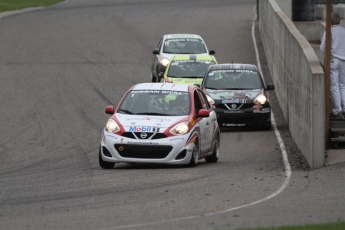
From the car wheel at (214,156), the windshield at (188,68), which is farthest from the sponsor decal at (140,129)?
the windshield at (188,68)

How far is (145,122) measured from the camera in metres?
16.8

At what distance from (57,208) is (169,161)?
14.3ft

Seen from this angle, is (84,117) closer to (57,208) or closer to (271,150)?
(271,150)

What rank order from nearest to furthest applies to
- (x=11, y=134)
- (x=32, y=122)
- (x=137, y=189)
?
(x=137, y=189)
(x=11, y=134)
(x=32, y=122)

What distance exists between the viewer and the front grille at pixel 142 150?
16.4 metres

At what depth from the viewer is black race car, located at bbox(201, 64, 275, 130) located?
2391 centimetres

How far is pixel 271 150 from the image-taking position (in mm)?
20172

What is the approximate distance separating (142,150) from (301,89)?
4.44 meters

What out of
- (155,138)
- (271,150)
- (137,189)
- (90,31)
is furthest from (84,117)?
(90,31)

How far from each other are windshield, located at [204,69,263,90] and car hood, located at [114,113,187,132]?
792 centimetres

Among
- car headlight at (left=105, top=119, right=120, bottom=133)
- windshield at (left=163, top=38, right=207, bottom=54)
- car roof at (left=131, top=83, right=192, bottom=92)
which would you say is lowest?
windshield at (left=163, top=38, right=207, bottom=54)

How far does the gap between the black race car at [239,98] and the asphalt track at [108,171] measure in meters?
0.38

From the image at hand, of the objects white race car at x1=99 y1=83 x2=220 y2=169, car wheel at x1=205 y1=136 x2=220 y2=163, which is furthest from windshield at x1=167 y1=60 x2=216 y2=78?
white race car at x1=99 y1=83 x2=220 y2=169

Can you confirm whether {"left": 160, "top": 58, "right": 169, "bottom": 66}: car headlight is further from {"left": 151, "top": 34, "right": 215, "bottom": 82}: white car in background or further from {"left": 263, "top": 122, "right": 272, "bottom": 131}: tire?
{"left": 263, "top": 122, "right": 272, "bottom": 131}: tire
